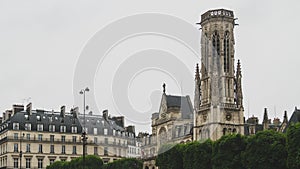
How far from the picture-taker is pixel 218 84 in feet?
415

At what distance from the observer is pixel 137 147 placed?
607ft

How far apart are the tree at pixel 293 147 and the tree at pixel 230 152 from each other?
37.5 ft

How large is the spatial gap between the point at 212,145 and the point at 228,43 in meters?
50.6

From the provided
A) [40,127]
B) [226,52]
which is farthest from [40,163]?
[226,52]

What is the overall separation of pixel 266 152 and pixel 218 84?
2214 inches

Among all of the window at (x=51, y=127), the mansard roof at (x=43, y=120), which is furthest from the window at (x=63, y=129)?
the window at (x=51, y=127)

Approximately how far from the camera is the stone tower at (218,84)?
124750 mm

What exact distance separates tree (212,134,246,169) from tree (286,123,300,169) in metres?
11.4

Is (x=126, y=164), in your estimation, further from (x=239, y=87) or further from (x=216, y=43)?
(x=216, y=43)

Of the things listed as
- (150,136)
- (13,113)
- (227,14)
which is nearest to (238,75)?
(227,14)

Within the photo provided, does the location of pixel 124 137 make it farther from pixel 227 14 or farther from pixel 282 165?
pixel 282 165

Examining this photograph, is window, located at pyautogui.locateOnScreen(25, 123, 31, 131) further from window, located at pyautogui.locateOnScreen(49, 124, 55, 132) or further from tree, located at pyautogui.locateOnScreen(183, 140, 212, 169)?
tree, located at pyautogui.locateOnScreen(183, 140, 212, 169)

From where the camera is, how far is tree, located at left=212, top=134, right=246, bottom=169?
7669cm

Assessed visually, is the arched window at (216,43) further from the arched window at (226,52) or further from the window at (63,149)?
Answer: the window at (63,149)
